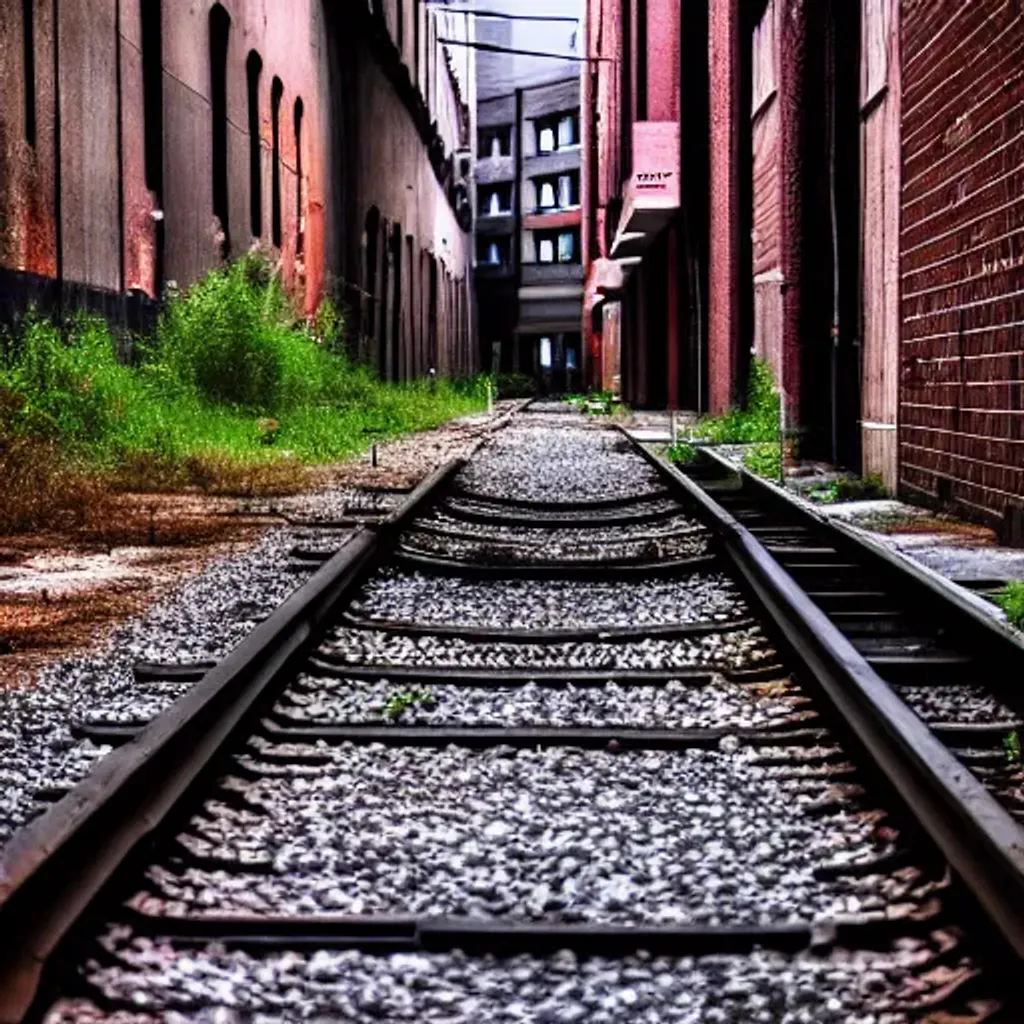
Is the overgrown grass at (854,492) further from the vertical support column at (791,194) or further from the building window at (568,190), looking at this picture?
the building window at (568,190)

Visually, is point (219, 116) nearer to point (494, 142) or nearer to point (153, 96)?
point (153, 96)

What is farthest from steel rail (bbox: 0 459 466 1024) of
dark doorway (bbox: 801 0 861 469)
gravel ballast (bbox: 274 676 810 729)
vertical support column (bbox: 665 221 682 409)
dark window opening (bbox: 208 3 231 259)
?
vertical support column (bbox: 665 221 682 409)

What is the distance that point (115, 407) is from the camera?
1041 centimetres

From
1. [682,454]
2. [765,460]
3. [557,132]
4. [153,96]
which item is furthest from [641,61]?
[557,132]

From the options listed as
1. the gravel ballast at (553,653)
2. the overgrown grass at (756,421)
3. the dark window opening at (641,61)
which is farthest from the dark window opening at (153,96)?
the dark window opening at (641,61)

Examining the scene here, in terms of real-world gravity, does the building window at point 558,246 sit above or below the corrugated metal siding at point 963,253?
above

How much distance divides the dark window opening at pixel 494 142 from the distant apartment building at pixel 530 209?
4 cm

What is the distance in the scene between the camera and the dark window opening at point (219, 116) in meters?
17.1

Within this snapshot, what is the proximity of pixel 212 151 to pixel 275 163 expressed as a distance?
11.6 feet

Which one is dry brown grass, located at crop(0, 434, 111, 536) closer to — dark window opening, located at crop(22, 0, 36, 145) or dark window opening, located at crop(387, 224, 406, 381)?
dark window opening, located at crop(22, 0, 36, 145)

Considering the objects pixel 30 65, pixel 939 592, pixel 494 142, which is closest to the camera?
pixel 939 592

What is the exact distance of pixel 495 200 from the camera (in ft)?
211

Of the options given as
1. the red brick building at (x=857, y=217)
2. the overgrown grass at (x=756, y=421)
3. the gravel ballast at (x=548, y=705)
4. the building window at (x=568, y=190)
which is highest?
the building window at (x=568, y=190)

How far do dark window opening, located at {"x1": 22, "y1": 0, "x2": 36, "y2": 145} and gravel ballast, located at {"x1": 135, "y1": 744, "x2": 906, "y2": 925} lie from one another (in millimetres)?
8315
